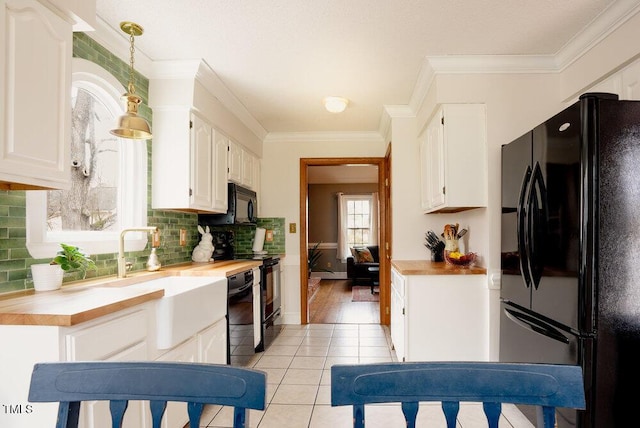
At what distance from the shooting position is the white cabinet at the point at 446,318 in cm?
272

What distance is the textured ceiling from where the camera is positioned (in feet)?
6.86

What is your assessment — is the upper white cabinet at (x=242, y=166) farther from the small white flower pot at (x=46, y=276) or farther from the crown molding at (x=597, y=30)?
the crown molding at (x=597, y=30)

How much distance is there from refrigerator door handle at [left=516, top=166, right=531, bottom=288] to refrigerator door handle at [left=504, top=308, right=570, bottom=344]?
189 millimetres

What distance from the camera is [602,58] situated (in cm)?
228

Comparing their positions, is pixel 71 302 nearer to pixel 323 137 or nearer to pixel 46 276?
pixel 46 276

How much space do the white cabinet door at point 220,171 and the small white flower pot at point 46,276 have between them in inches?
59.7

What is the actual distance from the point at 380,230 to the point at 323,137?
4.44 feet

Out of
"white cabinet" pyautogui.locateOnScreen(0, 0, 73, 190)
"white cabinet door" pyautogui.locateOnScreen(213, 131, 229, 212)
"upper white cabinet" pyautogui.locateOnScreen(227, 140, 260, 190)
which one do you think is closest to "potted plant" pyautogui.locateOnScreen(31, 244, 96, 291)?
"white cabinet" pyautogui.locateOnScreen(0, 0, 73, 190)

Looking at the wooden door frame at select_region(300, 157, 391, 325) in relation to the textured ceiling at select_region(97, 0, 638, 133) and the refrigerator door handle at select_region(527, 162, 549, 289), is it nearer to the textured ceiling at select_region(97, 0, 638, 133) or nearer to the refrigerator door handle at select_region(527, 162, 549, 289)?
the textured ceiling at select_region(97, 0, 638, 133)

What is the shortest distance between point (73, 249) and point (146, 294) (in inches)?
20.0

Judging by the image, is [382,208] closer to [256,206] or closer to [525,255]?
[256,206]

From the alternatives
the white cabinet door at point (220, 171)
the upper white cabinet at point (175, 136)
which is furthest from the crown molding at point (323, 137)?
the upper white cabinet at point (175, 136)

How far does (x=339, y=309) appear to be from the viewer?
5.53 metres

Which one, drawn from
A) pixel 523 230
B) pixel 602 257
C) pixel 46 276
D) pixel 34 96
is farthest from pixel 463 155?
pixel 46 276
